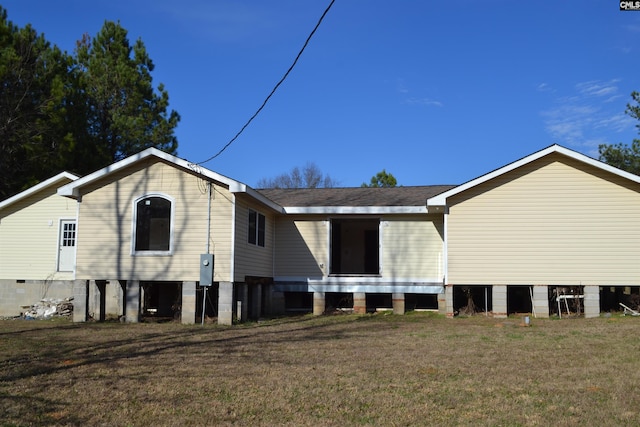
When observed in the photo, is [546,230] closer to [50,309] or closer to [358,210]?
[358,210]

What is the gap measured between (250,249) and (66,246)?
7361 millimetres

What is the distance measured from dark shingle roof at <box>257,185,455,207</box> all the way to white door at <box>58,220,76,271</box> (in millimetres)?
6753

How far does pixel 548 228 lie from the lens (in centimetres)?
1652

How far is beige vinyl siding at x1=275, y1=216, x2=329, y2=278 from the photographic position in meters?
19.2

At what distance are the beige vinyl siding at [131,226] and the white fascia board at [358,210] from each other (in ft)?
12.9

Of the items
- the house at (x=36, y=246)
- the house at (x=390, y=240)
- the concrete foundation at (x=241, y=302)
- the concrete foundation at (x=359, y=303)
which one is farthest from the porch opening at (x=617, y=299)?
the house at (x=36, y=246)

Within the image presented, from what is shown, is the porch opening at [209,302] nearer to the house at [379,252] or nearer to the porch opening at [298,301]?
the house at [379,252]

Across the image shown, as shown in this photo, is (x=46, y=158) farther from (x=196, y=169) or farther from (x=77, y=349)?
(x=77, y=349)

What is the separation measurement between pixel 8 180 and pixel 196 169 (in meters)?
13.0

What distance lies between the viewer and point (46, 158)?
24562mm

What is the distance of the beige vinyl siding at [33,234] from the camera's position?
20.2 metres

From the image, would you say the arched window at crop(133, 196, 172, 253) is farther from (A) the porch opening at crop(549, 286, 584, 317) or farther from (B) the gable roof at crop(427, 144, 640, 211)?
(A) the porch opening at crop(549, 286, 584, 317)

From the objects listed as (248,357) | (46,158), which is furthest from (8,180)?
(248,357)

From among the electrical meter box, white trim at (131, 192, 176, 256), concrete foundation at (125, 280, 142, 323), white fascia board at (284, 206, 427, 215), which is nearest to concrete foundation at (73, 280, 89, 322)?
concrete foundation at (125, 280, 142, 323)
